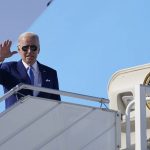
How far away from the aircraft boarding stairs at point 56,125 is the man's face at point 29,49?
1.60ft

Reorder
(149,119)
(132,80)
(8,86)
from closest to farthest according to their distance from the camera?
(8,86) < (149,119) < (132,80)

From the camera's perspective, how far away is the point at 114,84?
4984mm

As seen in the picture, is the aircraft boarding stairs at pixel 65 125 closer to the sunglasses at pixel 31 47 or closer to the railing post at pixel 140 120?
the railing post at pixel 140 120

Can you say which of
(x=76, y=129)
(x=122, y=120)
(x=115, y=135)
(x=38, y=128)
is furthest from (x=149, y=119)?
(x=38, y=128)

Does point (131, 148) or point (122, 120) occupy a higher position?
point (122, 120)

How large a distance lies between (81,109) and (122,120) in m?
0.56

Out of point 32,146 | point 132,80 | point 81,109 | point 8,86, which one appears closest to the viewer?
point 32,146

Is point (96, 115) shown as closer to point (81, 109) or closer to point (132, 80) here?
point (81, 109)

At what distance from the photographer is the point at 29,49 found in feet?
12.9

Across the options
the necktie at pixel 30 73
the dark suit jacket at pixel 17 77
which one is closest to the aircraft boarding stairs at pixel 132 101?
the dark suit jacket at pixel 17 77

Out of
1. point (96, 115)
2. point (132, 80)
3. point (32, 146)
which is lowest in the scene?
point (32, 146)

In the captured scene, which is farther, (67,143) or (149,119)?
(149,119)

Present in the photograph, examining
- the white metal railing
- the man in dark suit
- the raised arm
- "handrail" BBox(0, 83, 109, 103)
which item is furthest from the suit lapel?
the white metal railing

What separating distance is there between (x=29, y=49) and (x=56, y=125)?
736mm
